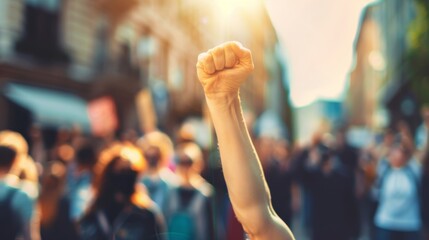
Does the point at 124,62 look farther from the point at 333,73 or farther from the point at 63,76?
the point at 333,73

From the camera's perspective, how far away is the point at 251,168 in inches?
59.2

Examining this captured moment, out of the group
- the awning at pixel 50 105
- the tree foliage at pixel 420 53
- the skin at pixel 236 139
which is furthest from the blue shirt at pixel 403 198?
the tree foliage at pixel 420 53

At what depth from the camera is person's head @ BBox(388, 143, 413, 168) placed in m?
6.14

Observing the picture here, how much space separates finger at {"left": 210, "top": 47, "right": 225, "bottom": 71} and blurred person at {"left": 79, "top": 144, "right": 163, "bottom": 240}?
1885 mm

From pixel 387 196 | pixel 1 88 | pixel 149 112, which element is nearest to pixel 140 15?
pixel 1 88

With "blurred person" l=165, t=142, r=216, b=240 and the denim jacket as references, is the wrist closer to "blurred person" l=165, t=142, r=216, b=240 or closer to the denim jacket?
the denim jacket

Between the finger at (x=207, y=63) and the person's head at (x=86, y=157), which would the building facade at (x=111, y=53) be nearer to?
the person's head at (x=86, y=157)

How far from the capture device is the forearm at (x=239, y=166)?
1.49 meters

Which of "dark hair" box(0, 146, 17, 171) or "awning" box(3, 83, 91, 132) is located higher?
"dark hair" box(0, 146, 17, 171)

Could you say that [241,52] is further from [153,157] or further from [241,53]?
[153,157]

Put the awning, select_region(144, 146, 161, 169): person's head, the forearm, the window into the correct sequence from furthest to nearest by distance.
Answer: the window < the awning < select_region(144, 146, 161, 169): person's head < the forearm

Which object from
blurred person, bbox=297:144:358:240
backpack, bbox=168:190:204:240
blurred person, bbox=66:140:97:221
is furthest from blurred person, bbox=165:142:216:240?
blurred person, bbox=297:144:358:240

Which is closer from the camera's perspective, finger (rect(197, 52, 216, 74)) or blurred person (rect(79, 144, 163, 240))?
→ finger (rect(197, 52, 216, 74))

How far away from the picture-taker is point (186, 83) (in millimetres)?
29078
